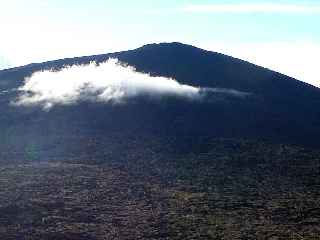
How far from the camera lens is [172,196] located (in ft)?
171

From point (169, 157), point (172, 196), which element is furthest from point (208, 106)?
point (172, 196)

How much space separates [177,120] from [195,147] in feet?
→ 38.8

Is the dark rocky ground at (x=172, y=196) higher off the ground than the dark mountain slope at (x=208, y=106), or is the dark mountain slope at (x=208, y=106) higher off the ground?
the dark mountain slope at (x=208, y=106)

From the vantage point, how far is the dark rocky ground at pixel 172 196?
1674 inches

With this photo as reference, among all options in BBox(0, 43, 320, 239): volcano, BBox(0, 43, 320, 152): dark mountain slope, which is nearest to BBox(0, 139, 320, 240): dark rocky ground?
BBox(0, 43, 320, 239): volcano

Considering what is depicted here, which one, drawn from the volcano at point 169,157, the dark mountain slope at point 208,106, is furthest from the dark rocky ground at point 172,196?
the dark mountain slope at point 208,106

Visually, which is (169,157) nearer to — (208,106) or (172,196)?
(172,196)

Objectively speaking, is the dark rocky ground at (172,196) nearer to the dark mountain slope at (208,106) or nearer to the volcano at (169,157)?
the volcano at (169,157)

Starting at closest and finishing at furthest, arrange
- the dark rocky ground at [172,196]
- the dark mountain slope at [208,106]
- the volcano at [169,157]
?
the dark rocky ground at [172,196] < the volcano at [169,157] < the dark mountain slope at [208,106]

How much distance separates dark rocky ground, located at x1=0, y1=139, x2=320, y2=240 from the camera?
42.5 meters

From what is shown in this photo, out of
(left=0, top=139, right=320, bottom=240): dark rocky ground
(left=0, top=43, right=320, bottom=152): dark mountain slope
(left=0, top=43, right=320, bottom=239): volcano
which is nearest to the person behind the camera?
(left=0, top=139, right=320, bottom=240): dark rocky ground

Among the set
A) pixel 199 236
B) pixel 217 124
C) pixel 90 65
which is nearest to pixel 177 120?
pixel 217 124

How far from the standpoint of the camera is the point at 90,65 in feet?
366

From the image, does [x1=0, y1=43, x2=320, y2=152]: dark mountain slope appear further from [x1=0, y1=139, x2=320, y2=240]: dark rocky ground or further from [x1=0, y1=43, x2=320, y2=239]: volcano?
[x1=0, y1=139, x2=320, y2=240]: dark rocky ground
